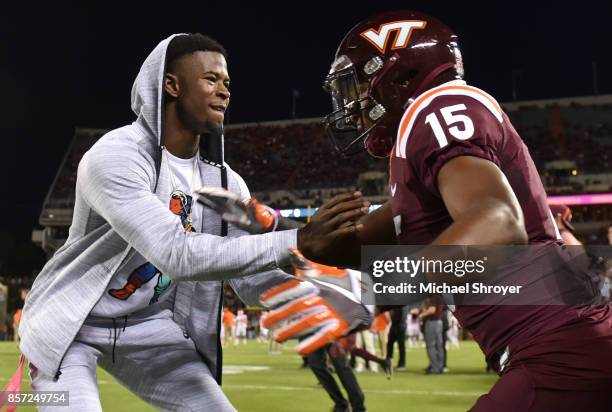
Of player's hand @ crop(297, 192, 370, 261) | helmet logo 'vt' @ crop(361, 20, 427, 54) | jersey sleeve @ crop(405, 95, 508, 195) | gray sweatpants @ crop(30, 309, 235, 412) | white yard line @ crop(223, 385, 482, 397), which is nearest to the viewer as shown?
jersey sleeve @ crop(405, 95, 508, 195)

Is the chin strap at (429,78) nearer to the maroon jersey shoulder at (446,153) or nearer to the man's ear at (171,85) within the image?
the maroon jersey shoulder at (446,153)

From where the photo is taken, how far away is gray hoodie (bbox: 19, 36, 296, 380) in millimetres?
2236

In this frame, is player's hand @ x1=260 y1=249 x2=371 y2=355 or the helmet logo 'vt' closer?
player's hand @ x1=260 y1=249 x2=371 y2=355

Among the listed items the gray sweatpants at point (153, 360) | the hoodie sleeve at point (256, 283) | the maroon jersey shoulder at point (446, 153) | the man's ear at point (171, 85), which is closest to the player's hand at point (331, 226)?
the maroon jersey shoulder at point (446, 153)

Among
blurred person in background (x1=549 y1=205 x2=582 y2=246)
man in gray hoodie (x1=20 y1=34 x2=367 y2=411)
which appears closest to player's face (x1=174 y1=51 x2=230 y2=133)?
man in gray hoodie (x1=20 y1=34 x2=367 y2=411)

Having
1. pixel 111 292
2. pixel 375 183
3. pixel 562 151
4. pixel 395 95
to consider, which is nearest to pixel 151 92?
pixel 111 292

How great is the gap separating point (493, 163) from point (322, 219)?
0.59 meters

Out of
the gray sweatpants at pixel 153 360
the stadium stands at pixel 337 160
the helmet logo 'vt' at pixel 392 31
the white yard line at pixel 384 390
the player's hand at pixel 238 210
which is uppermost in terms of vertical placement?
the helmet logo 'vt' at pixel 392 31

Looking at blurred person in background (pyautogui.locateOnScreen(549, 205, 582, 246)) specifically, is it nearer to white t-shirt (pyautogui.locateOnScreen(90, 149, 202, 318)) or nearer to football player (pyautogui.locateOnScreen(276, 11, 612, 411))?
white t-shirt (pyautogui.locateOnScreen(90, 149, 202, 318))

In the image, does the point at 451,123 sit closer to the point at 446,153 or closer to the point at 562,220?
the point at 446,153

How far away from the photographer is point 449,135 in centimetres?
179

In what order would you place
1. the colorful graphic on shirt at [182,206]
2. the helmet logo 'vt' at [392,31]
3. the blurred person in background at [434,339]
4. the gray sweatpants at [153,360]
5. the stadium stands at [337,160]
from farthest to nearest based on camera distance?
1. the stadium stands at [337,160]
2. the blurred person in background at [434,339]
3. the colorful graphic on shirt at [182,206]
4. the gray sweatpants at [153,360]
5. the helmet logo 'vt' at [392,31]

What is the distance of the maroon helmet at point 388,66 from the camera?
90.8 inches

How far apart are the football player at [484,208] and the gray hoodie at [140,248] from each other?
330 millimetres
